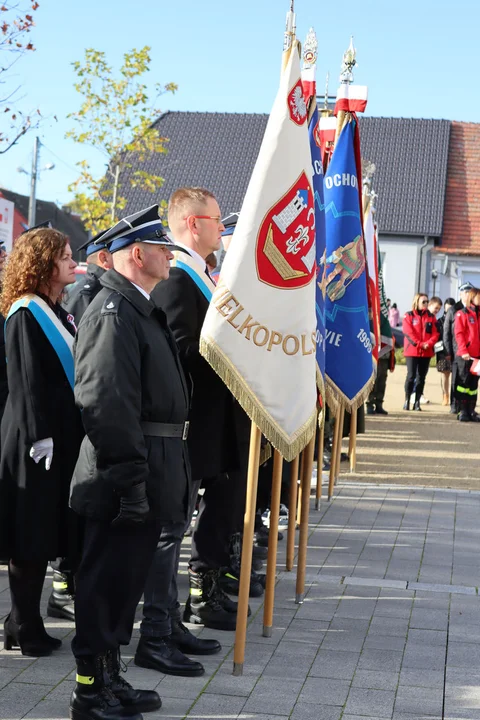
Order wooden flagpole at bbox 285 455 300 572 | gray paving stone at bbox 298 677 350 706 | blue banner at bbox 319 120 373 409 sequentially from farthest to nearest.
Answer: blue banner at bbox 319 120 373 409 < wooden flagpole at bbox 285 455 300 572 < gray paving stone at bbox 298 677 350 706

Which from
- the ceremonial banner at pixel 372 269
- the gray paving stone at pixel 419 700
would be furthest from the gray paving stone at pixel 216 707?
the ceremonial banner at pixel 372 269

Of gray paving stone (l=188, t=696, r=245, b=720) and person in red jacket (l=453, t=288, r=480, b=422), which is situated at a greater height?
person in red jacket (l=453, t=288, r=480, b=422)

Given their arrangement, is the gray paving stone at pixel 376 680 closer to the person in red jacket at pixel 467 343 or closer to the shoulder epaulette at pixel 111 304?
the shoulder epaulette at pixel 111 304

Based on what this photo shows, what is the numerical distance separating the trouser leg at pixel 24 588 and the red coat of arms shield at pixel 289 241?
5.97ft

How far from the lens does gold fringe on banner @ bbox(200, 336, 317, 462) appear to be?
5.01m

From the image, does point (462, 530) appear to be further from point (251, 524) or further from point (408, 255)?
point (408, 255)

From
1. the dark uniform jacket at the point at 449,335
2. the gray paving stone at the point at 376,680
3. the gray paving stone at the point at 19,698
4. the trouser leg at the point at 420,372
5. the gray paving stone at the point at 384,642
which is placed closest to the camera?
the gray paving stone at the point at 19,698

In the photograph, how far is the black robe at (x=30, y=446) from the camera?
492 cm

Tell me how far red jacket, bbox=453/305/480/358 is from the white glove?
1362 cm

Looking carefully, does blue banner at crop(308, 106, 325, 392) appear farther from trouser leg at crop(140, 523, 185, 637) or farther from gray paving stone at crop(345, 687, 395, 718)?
gray paving stone at crop(345, 687, 395, 718)

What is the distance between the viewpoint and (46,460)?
194 inches

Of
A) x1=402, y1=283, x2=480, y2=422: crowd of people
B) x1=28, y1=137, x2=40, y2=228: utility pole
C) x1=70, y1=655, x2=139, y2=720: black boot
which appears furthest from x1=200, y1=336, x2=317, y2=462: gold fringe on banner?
x1=28, y1=137, x2=40, y2=228: utility pole

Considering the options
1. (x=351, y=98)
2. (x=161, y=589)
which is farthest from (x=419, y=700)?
(x=351, y=98)

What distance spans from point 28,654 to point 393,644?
1908 mm
